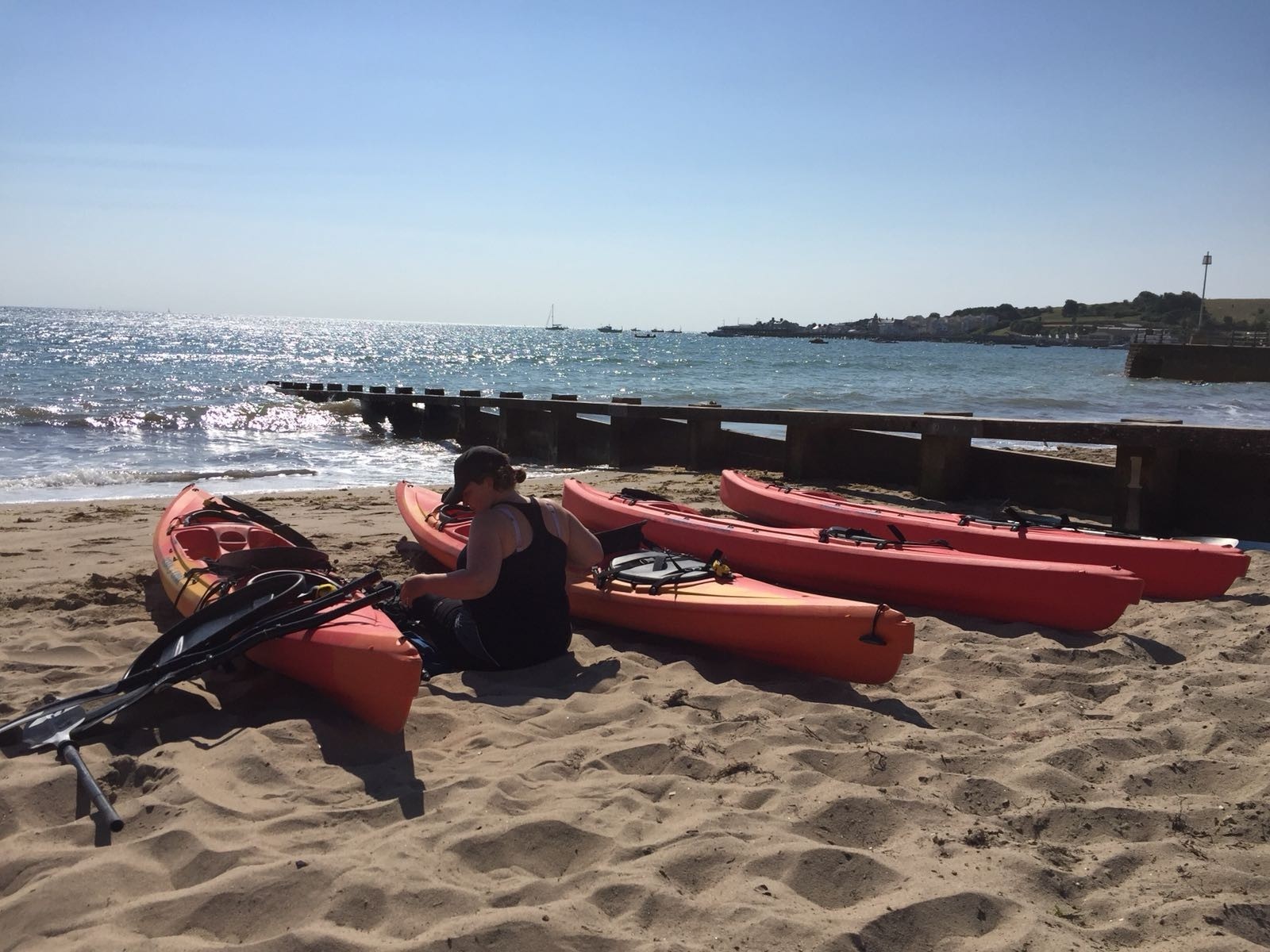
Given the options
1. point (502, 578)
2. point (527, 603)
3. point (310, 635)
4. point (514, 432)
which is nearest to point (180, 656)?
point (310, 635)

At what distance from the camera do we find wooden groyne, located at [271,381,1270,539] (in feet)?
23.1

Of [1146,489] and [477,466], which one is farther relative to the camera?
[1146,489]

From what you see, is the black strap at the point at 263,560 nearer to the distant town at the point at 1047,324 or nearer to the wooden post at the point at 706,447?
the wooden post at the point at 706,447

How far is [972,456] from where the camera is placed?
27.8 ft

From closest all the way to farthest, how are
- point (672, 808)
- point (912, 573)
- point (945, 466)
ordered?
point (672, 808), point (912, 573), point (945, 466)

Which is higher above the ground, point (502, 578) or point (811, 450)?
point (811, 450)

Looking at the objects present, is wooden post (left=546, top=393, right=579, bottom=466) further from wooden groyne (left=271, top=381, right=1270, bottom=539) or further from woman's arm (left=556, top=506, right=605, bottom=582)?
woman's arm (left=556, top=506, right=605, bottom=582)

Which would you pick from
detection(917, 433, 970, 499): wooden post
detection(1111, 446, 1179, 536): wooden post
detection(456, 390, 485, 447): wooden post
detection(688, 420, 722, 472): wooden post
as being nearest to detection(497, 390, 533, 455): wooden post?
detection(456, 390, 485, 447): wooden post

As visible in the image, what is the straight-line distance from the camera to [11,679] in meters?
4.03

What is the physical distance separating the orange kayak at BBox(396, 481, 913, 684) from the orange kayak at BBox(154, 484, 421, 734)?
126 centimetres

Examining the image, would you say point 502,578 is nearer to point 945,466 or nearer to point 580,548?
point 580,548

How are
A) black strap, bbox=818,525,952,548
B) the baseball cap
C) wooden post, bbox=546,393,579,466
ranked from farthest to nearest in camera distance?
wooden post, bbox=546,393,579,466, black strap, bbox=818,525,952,548, the baseball cap

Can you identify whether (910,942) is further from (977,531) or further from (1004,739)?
(977,531)

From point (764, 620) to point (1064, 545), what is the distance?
231 centimetres
